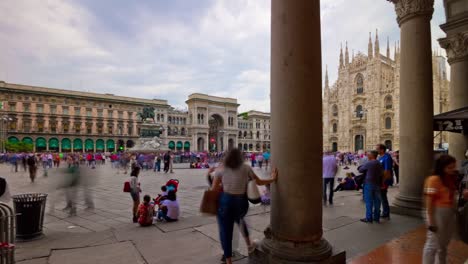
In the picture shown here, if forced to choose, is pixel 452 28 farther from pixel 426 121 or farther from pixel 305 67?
pixel 305 67

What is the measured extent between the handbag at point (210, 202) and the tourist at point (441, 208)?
7.54ft

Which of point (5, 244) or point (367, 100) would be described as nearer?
point (5, 244)

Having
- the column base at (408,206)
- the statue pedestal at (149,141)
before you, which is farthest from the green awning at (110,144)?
the column base at (408,206)

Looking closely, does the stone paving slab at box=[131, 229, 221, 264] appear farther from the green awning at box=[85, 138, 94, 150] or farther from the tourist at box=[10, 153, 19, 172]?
the green awning at box=[85, 138, 94, 150]

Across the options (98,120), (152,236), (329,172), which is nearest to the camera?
(152,236)

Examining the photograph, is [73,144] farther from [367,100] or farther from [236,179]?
[236,179]

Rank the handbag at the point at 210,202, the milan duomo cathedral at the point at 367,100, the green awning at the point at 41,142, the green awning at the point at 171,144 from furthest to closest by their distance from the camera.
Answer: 1. the green awning at the point at 171,144
2. the green awning at the point at 41,142
3. the milan duomo cathedral at the point at 367,100
4. the handbag at the point at 210,202

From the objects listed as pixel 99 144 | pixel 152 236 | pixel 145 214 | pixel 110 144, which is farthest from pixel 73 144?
pixel 152 236

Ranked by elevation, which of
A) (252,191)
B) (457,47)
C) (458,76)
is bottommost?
(252,191)

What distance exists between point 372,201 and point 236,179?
3.70 meters

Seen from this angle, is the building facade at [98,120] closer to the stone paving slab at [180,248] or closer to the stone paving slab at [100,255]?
the stone paving slab at [180,248]

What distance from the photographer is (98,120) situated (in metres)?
73.4

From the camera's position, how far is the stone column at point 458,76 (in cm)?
920

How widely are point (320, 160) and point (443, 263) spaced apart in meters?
1.61
